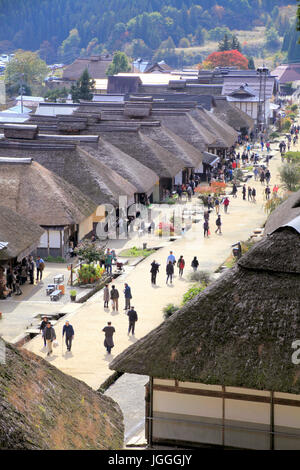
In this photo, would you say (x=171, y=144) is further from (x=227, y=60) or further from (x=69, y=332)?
(x=227, y=60)

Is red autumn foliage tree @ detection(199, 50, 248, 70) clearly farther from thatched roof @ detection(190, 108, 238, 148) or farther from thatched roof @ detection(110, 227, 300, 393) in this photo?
thatched roof @ detection(110, 227, 300, 393)

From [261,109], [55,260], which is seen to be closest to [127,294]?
[55,260]

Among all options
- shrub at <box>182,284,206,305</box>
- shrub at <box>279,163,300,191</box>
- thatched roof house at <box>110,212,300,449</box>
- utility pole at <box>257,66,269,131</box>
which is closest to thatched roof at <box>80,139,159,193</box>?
shrub at <box>279,163,300,191</box>

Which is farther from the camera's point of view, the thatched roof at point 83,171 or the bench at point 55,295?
the thatched roof at point 83,171

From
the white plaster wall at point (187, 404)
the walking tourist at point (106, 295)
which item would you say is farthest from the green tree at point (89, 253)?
the white plaster wall at point (187, 404)

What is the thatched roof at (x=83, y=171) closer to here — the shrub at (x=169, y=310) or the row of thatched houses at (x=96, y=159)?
the row of thatched houses at (x=96, y=159)

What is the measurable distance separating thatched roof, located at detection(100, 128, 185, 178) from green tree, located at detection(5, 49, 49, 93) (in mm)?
79535

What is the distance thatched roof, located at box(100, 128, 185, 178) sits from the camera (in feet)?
192

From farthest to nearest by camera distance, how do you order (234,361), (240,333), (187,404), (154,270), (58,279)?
1. (154,270)
2. (58,279)
3. (187,404)
4. (240,333)
5. (234,361)

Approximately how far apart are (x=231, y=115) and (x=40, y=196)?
51.7 meters

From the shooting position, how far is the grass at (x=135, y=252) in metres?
43.9

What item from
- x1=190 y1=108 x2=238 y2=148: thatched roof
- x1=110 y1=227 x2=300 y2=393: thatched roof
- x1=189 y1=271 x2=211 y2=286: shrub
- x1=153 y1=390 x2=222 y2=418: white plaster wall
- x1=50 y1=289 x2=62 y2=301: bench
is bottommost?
x1=50 y1=289 x2=62 y2=301: bench

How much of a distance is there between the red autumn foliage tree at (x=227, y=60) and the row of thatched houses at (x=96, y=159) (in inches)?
2991

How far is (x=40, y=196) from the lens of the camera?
1651 inches
